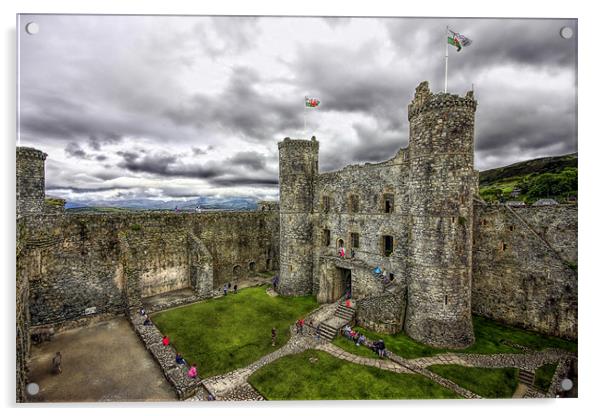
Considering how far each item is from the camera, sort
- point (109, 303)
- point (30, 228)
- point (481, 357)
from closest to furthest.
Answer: point (481, 357), point (30, 228), point (109, 303)

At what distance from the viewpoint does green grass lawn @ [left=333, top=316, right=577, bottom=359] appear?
12602 millimetres

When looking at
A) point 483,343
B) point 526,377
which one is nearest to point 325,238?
point 483,343

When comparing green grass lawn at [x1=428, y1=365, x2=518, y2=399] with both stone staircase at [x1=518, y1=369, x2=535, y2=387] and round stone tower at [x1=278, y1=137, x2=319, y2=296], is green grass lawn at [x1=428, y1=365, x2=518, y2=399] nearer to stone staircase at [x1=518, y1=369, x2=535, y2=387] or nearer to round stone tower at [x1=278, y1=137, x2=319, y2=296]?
stone staircase at [x1=518, y1=369, x2=535, y2=387]

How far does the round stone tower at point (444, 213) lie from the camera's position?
12578mm

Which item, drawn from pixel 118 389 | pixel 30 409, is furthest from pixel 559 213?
pixel 30 409

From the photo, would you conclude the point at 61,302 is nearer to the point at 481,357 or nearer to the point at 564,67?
the point at 481,357

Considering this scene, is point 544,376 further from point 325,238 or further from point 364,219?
point 325,238

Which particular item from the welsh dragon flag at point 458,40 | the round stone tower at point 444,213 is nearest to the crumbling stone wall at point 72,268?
the round stone tower at point 444,213

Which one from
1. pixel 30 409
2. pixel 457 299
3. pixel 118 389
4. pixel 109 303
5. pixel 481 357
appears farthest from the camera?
pixel 109 303

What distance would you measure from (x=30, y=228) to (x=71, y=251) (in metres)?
2.39

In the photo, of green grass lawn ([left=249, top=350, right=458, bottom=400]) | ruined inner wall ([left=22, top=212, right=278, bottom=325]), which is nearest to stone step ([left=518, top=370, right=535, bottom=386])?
green grass lawn ([left=249, top=350, right=458, bottom=400])

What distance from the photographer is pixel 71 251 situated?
1673 centimetres

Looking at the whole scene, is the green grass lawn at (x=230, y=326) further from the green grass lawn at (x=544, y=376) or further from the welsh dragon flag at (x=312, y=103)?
the welsh dragon flag at (x=312, y=103)

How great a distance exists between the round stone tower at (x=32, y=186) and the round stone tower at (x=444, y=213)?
1958 cm
